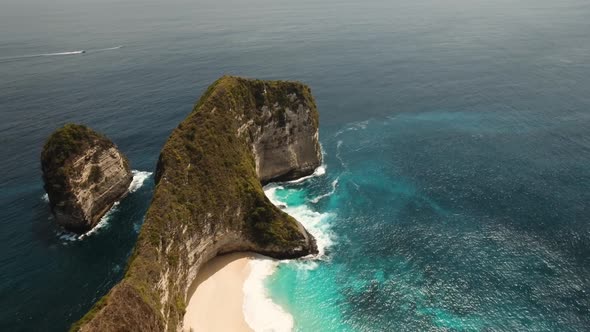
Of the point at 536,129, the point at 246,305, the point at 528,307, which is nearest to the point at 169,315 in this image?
the point at 246,305

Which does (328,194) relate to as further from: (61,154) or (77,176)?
(61,154)

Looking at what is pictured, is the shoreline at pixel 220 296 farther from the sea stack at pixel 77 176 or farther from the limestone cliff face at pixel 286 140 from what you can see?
the sea stack at pixel 77 176

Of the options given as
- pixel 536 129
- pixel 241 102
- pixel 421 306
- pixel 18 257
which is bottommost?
pixel 421 306

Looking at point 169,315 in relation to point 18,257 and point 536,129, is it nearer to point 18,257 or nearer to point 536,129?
point 18,257

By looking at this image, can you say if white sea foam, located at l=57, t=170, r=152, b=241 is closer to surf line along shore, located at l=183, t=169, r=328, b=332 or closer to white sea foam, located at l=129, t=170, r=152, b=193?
white sea foam, located at l=129, t=170, r=152, b=193

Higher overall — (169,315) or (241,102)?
(241,102)

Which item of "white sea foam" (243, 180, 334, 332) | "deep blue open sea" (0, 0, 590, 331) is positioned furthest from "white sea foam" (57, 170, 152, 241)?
"white sea foam" (243, 180, 334, 332)
